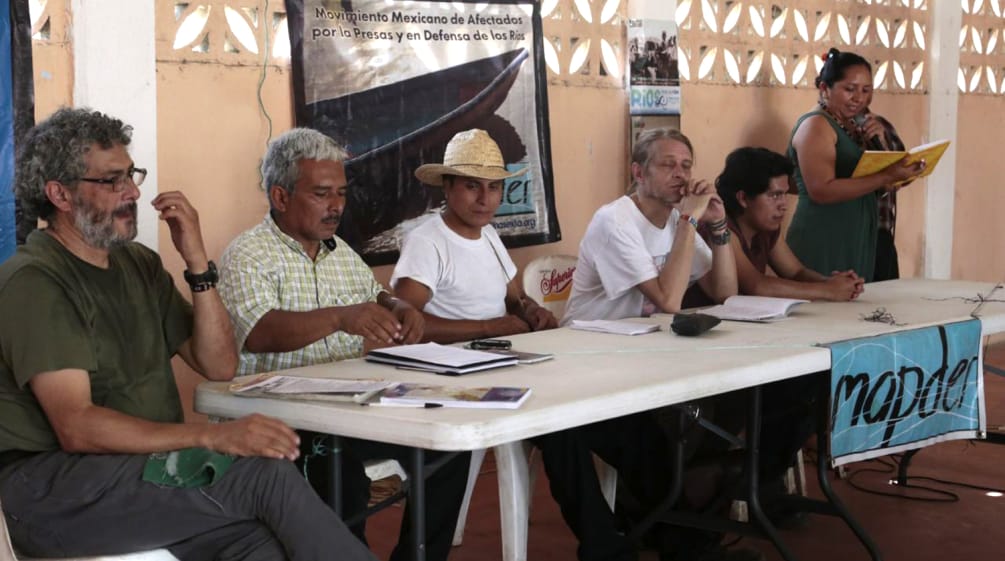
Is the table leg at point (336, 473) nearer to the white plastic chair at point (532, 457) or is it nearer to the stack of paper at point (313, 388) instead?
the stack of paper at point (313, 388)

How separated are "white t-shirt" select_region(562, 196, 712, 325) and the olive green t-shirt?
1658mm

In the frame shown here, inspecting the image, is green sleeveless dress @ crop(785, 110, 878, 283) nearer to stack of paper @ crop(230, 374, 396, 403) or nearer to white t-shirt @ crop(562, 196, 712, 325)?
white t-shirt @ crop(562, 196, 712, 325)

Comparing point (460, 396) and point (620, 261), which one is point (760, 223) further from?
point (460, 396)

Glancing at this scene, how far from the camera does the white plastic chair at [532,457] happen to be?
3324 mm

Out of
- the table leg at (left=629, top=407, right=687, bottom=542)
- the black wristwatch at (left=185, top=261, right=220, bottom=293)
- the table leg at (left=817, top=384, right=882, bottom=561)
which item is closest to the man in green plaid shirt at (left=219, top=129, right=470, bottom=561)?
the black wristwatch at (left=185, top=261, right=220, bottom=293)

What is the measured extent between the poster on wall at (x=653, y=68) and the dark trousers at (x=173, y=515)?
371 cm

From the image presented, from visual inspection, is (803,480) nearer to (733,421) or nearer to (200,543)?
(733,421)

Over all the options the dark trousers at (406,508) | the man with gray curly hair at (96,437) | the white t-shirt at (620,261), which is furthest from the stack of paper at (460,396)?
the white t-shirt at (620,261)

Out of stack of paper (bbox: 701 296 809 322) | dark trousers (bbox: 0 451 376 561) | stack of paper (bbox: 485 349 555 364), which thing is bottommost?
dark trousers (bbox: 0 451 376 561)

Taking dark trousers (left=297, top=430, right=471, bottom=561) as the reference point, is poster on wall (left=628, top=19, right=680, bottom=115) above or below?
above

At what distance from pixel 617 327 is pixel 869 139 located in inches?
99.0

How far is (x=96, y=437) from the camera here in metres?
2.41

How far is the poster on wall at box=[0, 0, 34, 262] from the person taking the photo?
3.66 m

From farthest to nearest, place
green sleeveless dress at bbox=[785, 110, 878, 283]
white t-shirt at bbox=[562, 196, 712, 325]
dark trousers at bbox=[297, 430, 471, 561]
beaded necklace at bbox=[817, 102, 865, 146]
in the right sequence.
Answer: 1. beaded necklace at bbox=[817, 102, 865, 146]
2. green sleeveless dress at bbox=[785, 110, 878, 283]
3. white t-shirt at bbox=[562, 196, 712, 325]
4. dark trousers at bbox=[297, 430, 471, 561]
